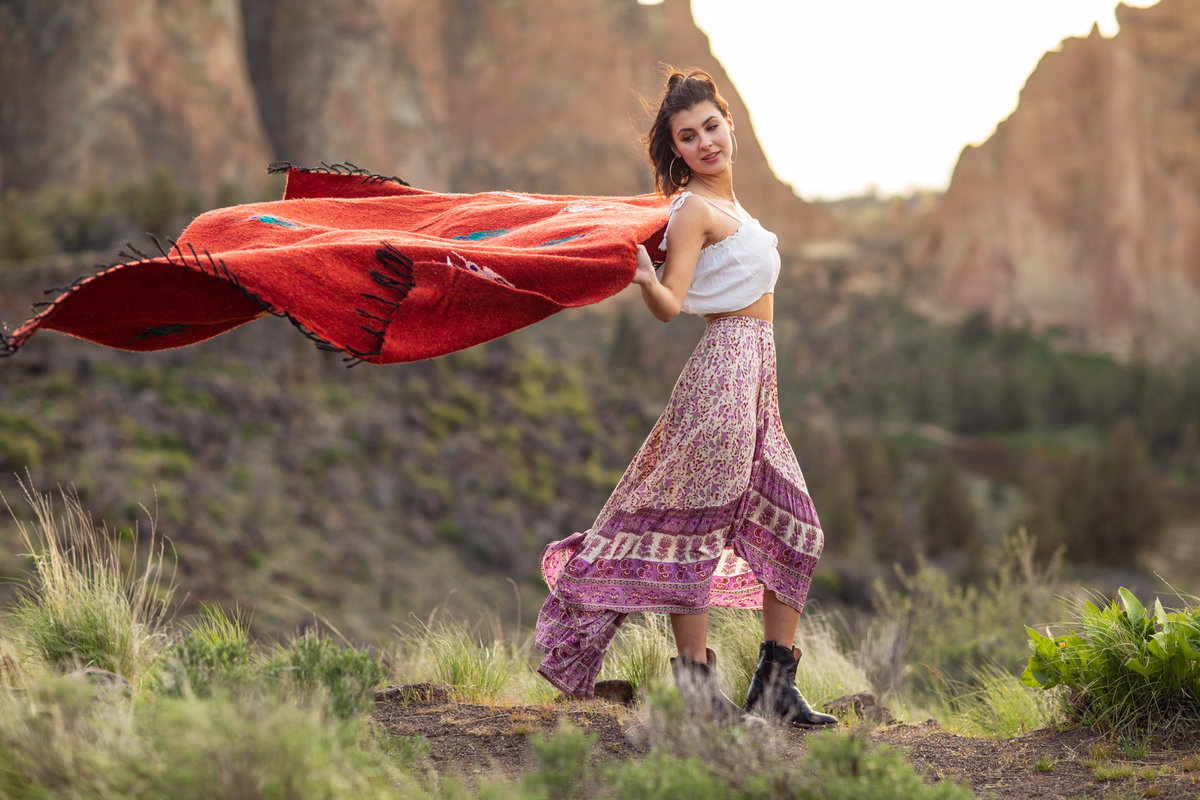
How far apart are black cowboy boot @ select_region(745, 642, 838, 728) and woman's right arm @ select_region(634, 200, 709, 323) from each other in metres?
1.11

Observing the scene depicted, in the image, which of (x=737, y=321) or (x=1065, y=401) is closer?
(x=737, y=321)

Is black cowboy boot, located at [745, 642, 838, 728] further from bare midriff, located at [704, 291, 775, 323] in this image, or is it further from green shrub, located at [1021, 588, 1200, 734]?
bare midriff, located at [704, 291, 775, 323]

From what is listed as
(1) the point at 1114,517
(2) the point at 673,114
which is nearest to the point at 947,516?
(1) the point at 1114,517

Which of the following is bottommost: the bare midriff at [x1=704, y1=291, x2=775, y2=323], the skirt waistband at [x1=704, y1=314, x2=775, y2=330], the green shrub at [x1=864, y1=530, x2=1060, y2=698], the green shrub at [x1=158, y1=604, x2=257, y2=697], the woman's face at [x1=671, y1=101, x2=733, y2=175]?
the green shrub at [x1=864, y1=530, x2=1060, y2=698]

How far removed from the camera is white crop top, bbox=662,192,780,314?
10.1 feet

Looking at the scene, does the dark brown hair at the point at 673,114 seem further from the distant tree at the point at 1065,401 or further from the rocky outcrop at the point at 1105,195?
the rocky outcrop at the point at 1105,195

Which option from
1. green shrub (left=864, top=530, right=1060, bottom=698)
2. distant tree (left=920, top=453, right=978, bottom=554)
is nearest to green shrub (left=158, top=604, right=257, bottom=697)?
→ green shrub (left=864, top=530, right=1060, bottom=698)

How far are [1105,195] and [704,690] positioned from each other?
70169 mm

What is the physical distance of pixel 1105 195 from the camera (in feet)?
210

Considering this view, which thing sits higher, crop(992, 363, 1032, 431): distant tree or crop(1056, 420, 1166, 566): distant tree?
crop(992, 363, 1032, 431): distant tree

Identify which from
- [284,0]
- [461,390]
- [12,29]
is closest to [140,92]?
[12,29]

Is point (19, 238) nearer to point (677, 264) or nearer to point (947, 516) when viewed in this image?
point (677, 264)

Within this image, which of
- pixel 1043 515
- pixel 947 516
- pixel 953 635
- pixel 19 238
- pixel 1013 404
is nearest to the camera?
pixel 953 635

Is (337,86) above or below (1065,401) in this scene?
above
